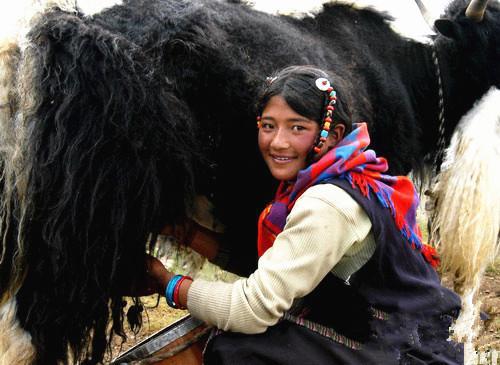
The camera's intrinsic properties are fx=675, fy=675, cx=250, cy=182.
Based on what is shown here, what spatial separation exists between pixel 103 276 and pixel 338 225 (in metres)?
0.62

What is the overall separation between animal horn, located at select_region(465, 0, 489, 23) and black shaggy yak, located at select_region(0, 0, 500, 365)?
120cm

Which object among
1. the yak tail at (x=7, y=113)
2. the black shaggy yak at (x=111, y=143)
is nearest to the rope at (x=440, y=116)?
the black shaggy yak at (x=111, y=143)

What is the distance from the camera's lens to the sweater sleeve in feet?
5.35

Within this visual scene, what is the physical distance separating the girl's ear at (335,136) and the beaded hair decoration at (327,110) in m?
0.04

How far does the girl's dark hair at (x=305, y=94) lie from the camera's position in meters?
1.75

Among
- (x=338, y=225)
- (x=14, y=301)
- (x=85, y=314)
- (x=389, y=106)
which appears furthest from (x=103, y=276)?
(x=389, y=106)

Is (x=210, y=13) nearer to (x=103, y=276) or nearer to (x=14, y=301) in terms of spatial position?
(x=103, y=276)

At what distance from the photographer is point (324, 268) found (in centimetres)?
167

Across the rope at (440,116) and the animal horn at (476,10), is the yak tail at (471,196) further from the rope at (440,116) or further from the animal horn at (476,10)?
the animal horn at (476,10)

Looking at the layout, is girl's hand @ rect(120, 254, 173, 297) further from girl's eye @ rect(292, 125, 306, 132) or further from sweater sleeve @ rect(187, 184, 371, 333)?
girl's eye @ rect(292, 125, 306, 132)

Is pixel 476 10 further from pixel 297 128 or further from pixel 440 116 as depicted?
pixel 297 128

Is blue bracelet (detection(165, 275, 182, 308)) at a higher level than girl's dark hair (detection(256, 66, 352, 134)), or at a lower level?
lower

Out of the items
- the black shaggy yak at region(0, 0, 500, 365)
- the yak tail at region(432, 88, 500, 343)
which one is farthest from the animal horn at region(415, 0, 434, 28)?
the black shaggy yak at region(0, 0, 500, 365)

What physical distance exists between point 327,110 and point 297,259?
0.41 meters
